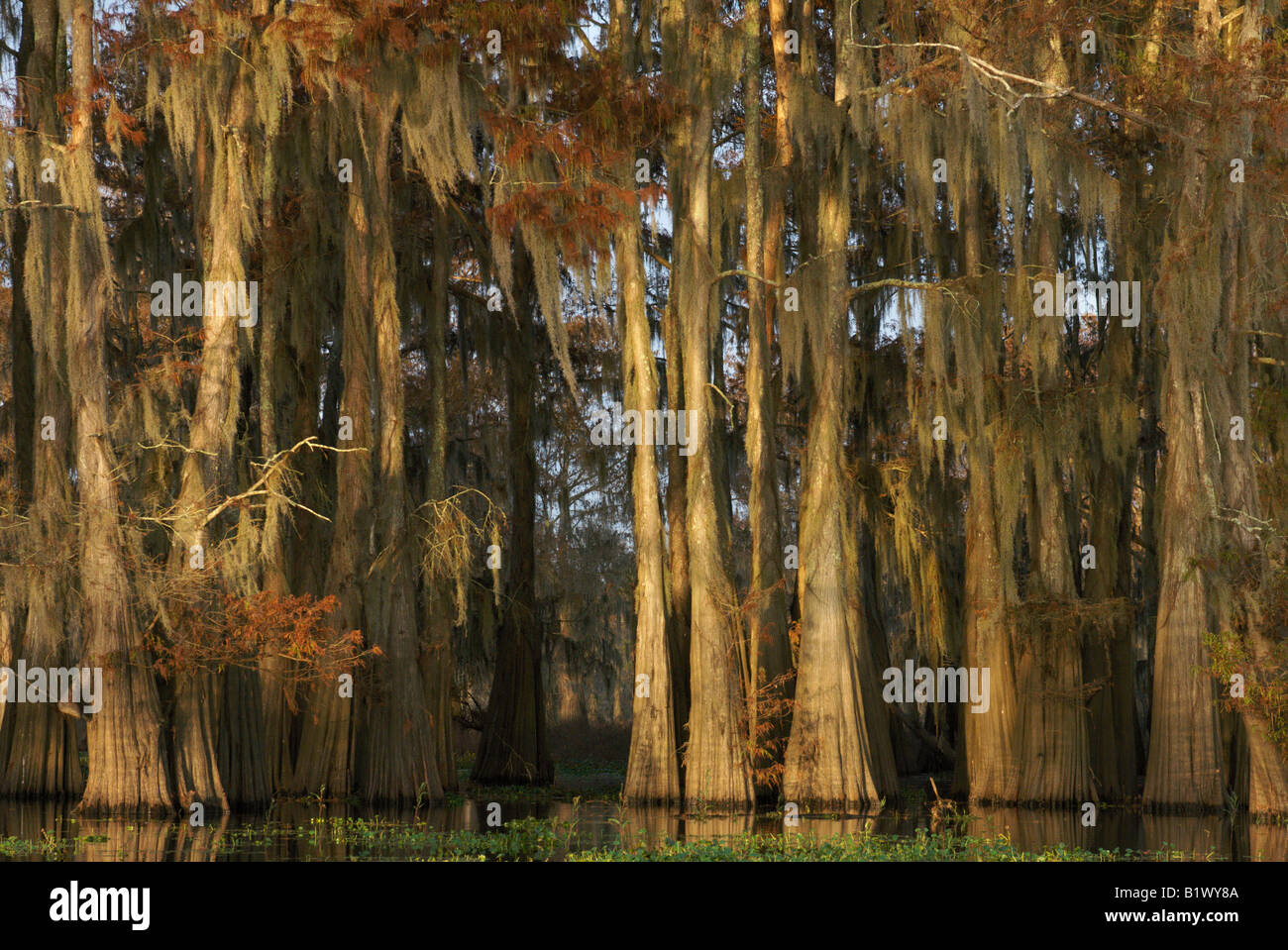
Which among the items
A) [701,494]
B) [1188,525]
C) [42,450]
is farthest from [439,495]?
[1188,525]

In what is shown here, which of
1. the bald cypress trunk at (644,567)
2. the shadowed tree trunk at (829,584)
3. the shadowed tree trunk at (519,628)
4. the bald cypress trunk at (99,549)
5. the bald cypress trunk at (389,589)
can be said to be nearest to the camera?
the bald cypress trunk at (99,549)

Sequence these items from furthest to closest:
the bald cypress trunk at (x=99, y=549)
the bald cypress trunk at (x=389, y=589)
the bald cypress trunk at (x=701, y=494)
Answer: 1. the bald cypress trunk at (x=389, y=589)
2. the bald cypress trunk at (x=701, y=494)
3. the bald cypress trunk at (x=99, y=549)

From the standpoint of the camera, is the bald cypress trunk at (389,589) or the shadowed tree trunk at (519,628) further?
the shadowed tree trunk at (519,628)

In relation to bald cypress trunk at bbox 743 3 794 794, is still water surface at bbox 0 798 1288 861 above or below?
below

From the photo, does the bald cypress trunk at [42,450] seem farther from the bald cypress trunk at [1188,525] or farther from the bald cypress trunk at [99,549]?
the bald cypress trunk at [1188,525]

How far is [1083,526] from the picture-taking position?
84.8 feet

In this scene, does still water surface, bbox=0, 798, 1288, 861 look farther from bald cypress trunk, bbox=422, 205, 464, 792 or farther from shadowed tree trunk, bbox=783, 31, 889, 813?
bald cypress trunk, bbox=422, 205, 464, 792

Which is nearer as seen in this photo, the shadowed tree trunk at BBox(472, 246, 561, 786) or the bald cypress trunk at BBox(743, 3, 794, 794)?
the bald cypress trunk at BBox(743, 3, 794, 794)

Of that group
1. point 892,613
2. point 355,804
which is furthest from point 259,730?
point 892,613

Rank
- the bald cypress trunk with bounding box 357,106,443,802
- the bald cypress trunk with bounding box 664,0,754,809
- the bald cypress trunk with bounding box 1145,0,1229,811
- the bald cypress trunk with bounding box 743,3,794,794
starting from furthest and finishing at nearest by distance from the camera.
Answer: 1. the bald cypress trunk with bounding box 743,3,794,794
2. the bald cypress trunk with bounding box 357,106,443,802
3. the bald cypress trunk with bounding box 664,0,754,809
4. the bald cypress trunk with bounding box 1145,0,1229,811

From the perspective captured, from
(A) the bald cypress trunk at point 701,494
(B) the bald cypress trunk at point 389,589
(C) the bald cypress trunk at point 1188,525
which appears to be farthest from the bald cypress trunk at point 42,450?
(C) the bald cypress trunk at point 1188,525

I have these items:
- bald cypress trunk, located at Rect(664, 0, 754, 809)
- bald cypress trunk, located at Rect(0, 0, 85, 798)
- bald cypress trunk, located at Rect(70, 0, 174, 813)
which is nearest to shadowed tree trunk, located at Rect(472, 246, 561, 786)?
bald cypress trunk, located at Rect(664, 0, 754, 809)

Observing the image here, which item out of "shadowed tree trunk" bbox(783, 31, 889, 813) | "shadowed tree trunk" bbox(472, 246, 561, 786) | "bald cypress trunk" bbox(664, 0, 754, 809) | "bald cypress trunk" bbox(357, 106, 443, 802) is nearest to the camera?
"shadowed tree trunk" bbox(783, 31, 889, 813)

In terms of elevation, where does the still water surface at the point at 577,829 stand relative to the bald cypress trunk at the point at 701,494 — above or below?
below
